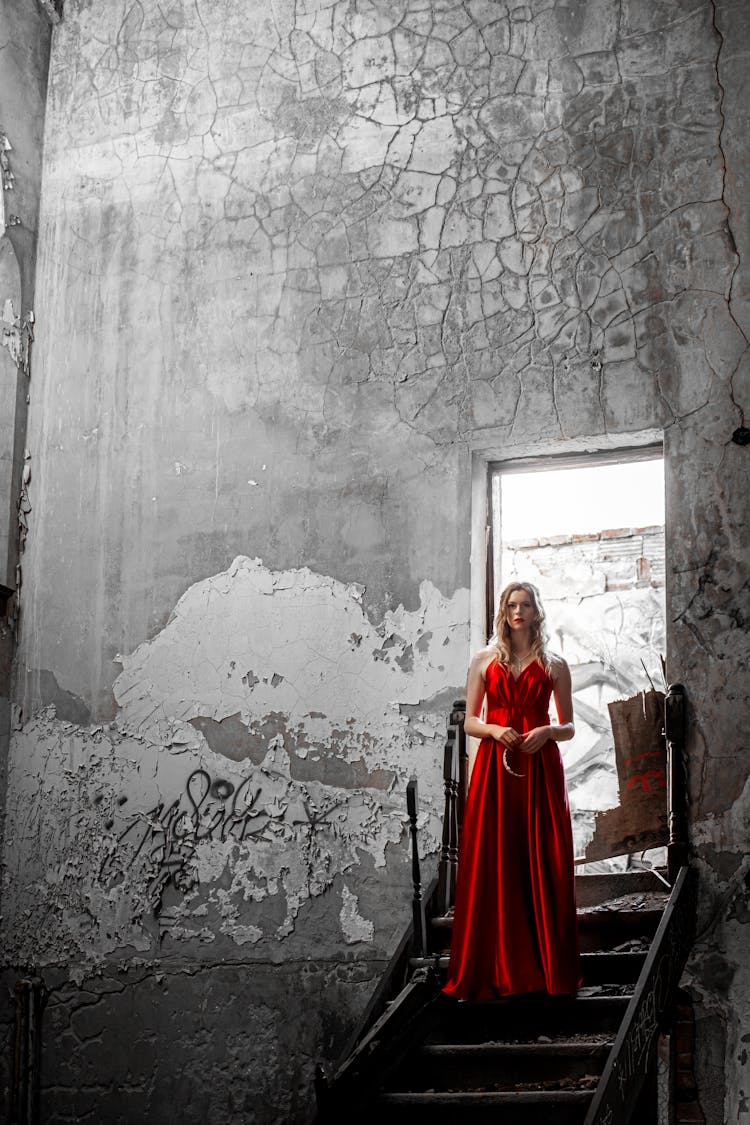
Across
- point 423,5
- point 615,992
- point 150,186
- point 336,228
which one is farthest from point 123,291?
point 615,992

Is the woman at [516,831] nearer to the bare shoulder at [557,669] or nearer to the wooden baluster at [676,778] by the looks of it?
the bare shoulder at [557,669]

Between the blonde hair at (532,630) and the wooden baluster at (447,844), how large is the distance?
0.58 m

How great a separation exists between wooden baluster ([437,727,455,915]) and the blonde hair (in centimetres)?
58

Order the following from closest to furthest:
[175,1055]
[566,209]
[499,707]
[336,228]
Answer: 1. [499,707]
2. [175,1055]
3. [566,209]
4. [336,228]

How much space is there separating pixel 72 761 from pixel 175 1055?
5.43 feet

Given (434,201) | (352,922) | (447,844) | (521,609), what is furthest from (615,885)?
(434,201)

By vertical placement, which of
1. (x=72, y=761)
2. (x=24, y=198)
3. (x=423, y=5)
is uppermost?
(x=423, y=5)

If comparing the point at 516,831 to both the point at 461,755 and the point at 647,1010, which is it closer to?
the point at 461,755

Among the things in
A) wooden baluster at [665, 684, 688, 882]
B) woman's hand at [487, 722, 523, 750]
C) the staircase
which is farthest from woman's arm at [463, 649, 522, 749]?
wooden baluster at [665, 684, 688, 882]

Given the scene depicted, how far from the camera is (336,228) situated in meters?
7.18

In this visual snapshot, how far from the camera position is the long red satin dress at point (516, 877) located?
203 inches

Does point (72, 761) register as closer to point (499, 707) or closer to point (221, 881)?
point (221, 881)

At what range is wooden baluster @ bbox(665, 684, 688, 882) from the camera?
18.4 feet

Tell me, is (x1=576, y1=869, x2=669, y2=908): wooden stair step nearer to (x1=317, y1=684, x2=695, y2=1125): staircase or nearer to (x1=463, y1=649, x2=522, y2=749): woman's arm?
(x1=317, y1=684, x2=695, y2=1125): staircase
